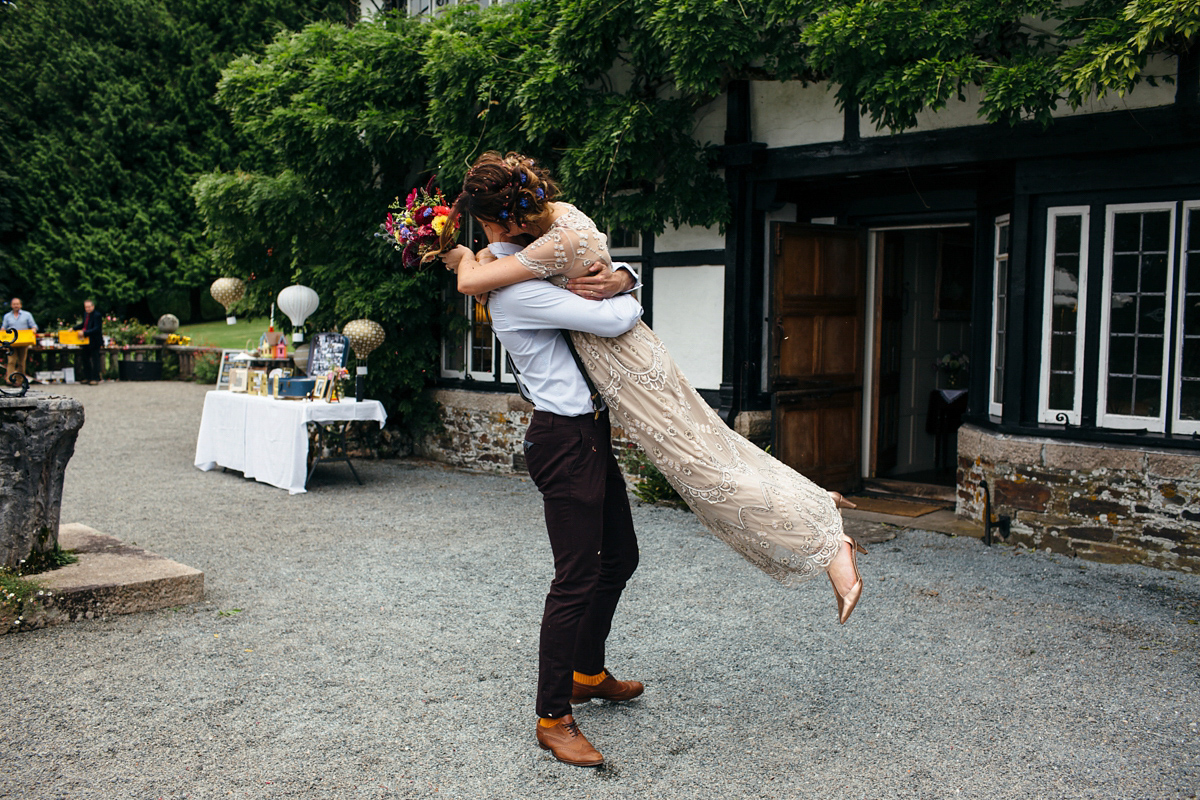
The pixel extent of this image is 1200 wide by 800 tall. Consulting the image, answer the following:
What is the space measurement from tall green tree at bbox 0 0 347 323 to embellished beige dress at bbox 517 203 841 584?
25170 mm

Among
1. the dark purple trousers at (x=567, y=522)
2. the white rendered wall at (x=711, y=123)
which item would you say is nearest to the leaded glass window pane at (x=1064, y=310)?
the white rendered wall at (x=711, y=123)

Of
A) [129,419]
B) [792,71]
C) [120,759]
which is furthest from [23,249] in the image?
[120,759]

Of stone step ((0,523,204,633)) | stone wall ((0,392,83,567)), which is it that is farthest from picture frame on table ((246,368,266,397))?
stone wall ((0,392,83,567))

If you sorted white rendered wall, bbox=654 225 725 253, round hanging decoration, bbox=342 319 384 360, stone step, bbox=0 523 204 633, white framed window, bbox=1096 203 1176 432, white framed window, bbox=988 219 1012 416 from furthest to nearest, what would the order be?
round hanging decoration, bbox=342 319 384 360
white rendered wall, bbox=654 225 725 253
white framed window, bbox=988 219 1012 416
white framed window, bbox=1096 203 1176 432
stone step, bbox=0 523 204 633

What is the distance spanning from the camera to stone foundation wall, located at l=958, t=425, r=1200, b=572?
5.86 meters

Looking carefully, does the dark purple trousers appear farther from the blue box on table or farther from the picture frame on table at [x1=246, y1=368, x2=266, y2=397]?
the picture frame on table at [x1=246, y1=368, x2=266, y2=397]

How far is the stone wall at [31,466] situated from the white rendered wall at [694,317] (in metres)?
4.74

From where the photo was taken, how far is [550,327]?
9.96 ft

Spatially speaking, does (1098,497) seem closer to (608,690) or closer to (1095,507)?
(1095,507)

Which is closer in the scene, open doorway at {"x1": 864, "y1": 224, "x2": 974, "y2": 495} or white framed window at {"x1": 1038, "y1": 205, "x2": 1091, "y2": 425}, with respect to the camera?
white framed window at {"x1": 1038, "y1": 205, "x2": 1091, "y2": 425}

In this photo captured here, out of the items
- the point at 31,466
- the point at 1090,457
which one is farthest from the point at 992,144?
the point at 31,466

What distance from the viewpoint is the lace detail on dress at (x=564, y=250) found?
2973 mm

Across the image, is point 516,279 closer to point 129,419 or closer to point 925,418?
point 925,418

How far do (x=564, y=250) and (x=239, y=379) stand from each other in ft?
24.0
